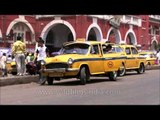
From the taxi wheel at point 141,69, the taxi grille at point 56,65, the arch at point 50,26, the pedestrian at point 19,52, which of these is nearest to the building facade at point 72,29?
the arch at point 50,26

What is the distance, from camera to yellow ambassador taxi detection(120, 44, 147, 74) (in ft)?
67.2

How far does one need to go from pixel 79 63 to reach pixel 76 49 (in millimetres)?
1125

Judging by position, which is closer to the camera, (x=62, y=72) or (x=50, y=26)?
(x=62, y=72)

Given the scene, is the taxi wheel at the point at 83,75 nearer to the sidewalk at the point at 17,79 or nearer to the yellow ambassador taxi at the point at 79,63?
the yellow ambassador taxi at the point at 79,63

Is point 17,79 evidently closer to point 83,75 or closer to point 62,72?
point 62,72

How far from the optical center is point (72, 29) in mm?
31016

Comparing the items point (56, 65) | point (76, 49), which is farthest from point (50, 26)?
point (56, 65)

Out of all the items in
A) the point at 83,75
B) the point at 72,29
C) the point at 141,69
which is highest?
the point at 72,29

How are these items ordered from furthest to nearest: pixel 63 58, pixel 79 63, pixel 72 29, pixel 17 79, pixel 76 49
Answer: pixel 72 29
pixel 76 49
pixel 17 79
pixel 79 63
pixel 63 58
